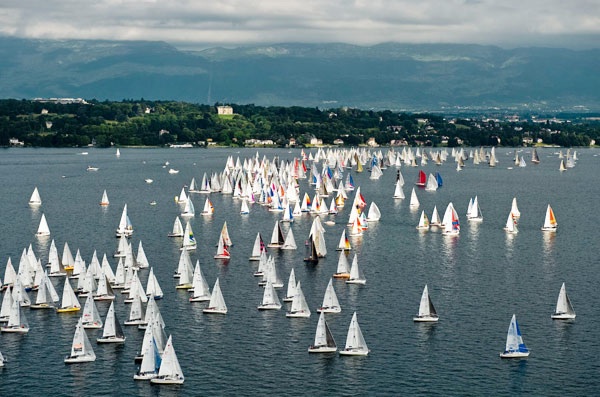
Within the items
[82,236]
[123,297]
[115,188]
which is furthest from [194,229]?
[115,188]

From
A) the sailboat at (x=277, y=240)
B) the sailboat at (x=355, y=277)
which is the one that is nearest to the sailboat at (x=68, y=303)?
the sailboat at (x=355, y=277)

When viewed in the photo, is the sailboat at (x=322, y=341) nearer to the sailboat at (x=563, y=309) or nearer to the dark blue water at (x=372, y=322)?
the dark blue water at (x=372, y=322)

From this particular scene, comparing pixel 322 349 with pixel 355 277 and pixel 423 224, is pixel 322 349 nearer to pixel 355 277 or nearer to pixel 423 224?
pixel 355 277

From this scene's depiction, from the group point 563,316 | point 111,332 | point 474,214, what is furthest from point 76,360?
point 474,214

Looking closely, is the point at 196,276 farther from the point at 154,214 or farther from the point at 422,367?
the point at 154,214

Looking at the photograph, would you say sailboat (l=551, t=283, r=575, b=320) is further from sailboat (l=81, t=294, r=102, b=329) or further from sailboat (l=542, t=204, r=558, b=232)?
sailboat (l=542, t=204, r=558, b=232)

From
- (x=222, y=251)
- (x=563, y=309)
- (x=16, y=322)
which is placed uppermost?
(x=563, y=309)

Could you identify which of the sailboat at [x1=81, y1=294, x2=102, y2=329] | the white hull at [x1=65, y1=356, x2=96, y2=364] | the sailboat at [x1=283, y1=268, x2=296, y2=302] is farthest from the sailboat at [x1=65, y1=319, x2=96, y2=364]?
the sailboat at [x1=283, y1=268, x2=296, y2=302]
